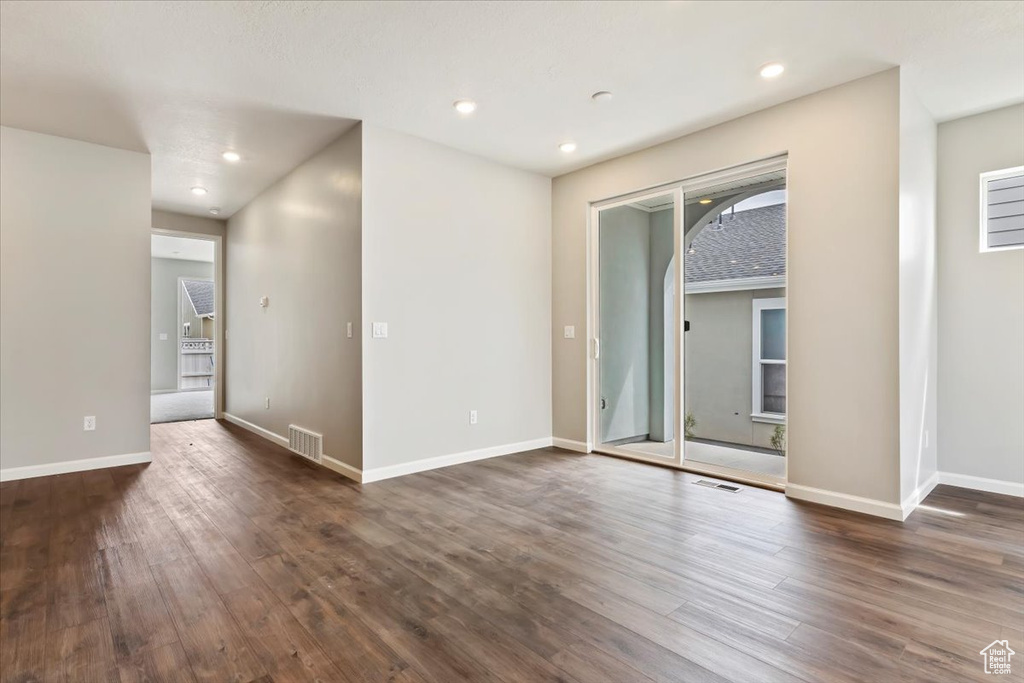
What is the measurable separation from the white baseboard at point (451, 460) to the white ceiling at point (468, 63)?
8.98 ft

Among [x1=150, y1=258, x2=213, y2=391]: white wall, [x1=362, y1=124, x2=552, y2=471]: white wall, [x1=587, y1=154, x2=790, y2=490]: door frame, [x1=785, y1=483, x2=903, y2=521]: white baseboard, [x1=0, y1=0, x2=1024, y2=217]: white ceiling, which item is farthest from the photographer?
[x1=150, y1=258, x2=213, y2=391]: white wall

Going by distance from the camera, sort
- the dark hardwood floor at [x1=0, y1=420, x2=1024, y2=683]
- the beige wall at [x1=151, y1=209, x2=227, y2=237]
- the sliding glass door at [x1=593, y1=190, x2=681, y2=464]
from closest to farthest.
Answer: the dark hardwood floor at [x1=0, y1=420, x2=1024, y2=683]
the sliding glass door at [x1=593, y1=190, x2=681, y2=464]
the beige wall at [x1=151, y1=209, x2=227, y2=237]

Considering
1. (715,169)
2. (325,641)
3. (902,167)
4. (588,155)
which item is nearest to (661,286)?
(715,169)

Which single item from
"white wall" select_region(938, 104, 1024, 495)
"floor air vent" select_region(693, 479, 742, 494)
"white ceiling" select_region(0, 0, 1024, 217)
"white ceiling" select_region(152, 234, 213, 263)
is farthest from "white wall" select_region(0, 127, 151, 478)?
"white wall" select_region(938, 104, 1024, 495)

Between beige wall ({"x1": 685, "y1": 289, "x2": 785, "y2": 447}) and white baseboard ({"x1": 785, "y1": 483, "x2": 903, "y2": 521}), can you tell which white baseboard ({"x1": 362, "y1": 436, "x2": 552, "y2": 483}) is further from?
white baseboard ({"x1": 785, "y1": 483, "x2": 903, "y2": 521})

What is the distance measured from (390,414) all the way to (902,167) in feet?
12.8

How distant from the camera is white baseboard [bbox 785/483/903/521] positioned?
3.10 meters

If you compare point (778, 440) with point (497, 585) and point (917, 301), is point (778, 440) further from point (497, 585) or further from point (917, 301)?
point (497, 585)

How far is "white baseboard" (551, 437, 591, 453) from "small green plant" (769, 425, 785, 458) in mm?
1698

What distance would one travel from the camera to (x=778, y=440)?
382cm

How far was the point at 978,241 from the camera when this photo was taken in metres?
3.79

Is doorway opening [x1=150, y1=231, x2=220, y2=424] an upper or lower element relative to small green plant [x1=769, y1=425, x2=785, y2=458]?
upper

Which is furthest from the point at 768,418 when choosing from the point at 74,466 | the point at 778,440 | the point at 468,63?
the point at 74,466

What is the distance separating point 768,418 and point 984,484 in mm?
1606
